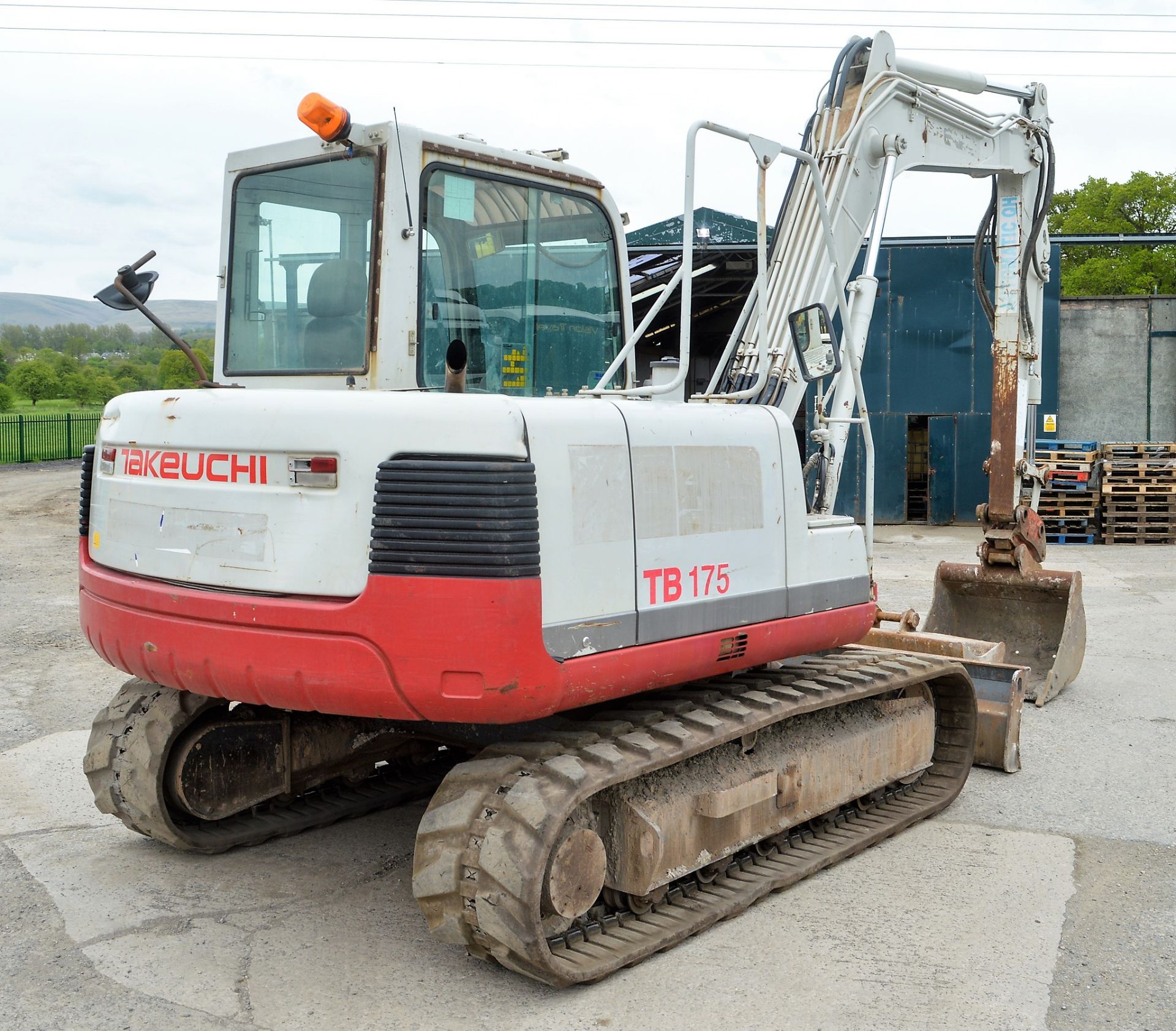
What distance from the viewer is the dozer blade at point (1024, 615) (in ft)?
26.5

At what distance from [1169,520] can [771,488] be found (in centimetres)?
1479

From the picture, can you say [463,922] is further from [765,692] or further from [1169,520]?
[1169,520]

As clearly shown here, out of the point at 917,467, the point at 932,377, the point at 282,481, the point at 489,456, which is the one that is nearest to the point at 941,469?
the point at 917,467

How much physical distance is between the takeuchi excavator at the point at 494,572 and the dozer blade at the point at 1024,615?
8.17ft

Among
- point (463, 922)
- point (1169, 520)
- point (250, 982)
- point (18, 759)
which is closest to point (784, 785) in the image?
point (463, 922)

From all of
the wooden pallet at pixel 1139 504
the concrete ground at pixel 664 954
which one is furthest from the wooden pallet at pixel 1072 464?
the concrete ground at pixel 664 954

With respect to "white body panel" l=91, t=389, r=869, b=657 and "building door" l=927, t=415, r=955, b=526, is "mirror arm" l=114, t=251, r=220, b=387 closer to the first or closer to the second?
"white body panel" l=91, t=389, r=869, b=657

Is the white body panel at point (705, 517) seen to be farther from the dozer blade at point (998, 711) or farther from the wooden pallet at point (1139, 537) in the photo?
the wooden pallet at point (1139, 537)

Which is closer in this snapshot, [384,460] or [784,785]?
[384,460]

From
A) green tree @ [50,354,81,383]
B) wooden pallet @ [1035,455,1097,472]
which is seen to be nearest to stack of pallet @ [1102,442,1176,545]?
wooden pallet @ [1035,455,1097,472]

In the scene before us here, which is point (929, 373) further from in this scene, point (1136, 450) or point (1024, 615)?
point (1024, 615)

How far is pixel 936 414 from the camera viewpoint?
19188 millimetres

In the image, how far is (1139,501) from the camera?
56.3ft

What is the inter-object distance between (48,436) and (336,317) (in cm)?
3319
